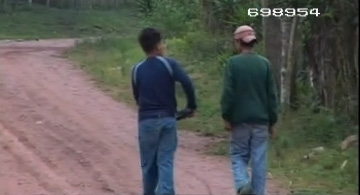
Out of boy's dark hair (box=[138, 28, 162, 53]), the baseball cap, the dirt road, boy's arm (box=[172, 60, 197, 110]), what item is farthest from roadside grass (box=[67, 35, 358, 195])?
boy's dark hair (box=[138, 28, 162, 53])

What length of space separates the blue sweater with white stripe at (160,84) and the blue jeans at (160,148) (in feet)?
0.24

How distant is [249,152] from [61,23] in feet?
85.3

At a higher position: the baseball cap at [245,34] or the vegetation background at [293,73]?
the baseball cap at [245,34]

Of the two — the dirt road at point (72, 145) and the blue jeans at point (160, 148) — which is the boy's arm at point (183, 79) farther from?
the dirt road at point (72, 145)

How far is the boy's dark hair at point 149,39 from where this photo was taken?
7738mm

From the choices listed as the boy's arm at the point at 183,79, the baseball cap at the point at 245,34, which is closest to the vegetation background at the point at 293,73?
the baseball cap at the point at 245,34

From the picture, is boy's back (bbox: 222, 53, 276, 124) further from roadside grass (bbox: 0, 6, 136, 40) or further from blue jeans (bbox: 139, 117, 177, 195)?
roadside grass (bbox: 0, 6, 136, 40)

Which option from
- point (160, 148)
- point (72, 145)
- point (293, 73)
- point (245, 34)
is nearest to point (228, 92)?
point (245, 34)

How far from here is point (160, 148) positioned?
798cm

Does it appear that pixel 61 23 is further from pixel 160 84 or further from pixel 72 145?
pixel 160 84

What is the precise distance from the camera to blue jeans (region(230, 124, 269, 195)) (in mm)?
7953

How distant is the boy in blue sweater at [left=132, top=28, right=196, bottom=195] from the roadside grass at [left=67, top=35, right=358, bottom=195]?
7.70ft

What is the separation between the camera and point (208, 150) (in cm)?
1258

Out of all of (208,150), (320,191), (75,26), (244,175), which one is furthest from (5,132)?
(75,26)
